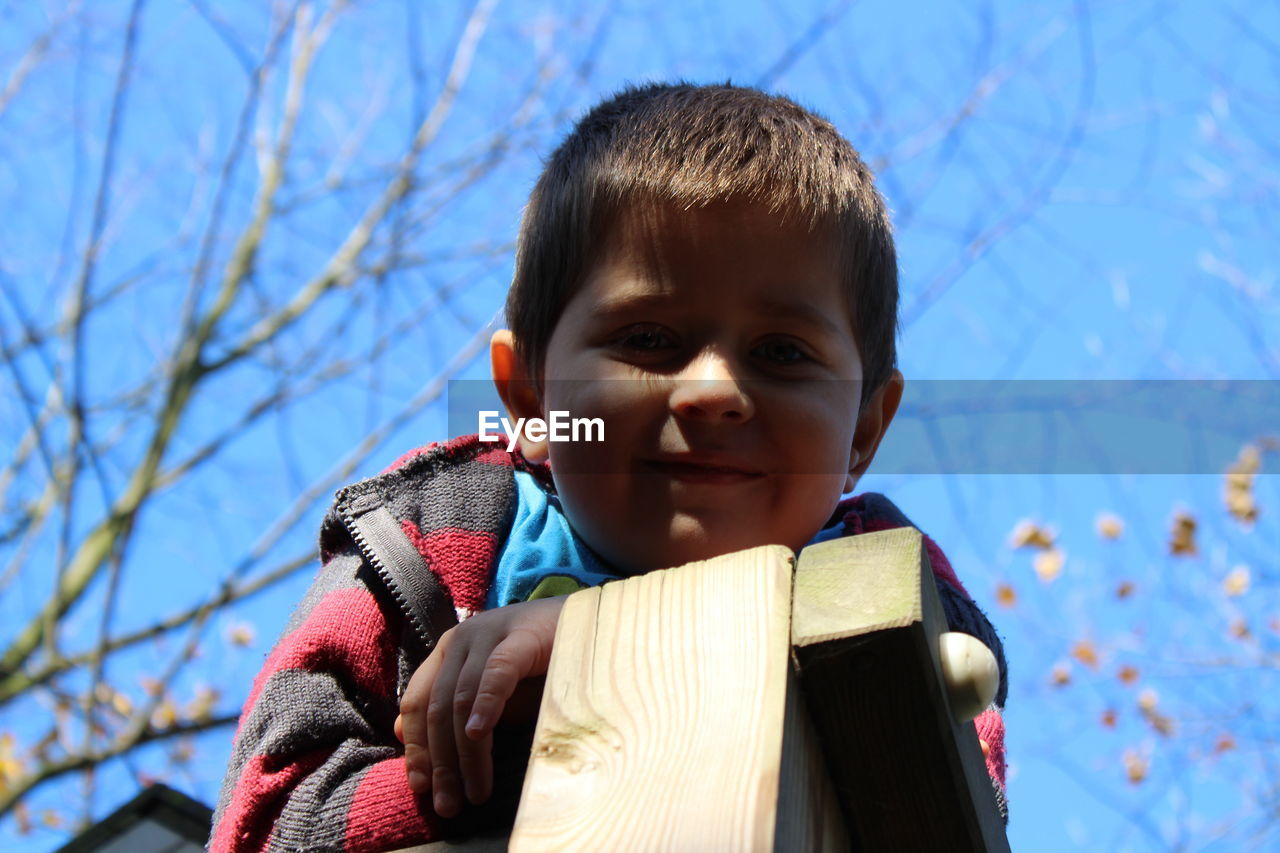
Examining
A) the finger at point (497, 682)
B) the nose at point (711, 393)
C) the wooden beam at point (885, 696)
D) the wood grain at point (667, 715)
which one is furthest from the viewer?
the nose at point (711, 393)

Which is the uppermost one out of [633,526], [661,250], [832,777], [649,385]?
[661,250]

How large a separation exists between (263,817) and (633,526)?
54cm

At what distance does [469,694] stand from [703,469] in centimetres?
51

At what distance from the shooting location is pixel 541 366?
1.77 metres

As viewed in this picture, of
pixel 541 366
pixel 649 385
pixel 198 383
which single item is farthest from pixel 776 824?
pixel 198 383

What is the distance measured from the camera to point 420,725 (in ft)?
3.75

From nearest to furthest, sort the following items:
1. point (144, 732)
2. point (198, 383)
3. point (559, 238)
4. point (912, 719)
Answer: point (912, 719)
point (559, 238)
point (144, 732)
point (198, 383)

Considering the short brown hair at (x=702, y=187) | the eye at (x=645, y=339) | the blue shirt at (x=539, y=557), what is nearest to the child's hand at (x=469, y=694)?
the blue shirt at (x=539, y=557)

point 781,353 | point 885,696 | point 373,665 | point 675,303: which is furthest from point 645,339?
point 885,696

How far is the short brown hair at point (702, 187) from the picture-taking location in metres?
1.64

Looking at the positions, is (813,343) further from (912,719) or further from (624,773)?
(624,773)

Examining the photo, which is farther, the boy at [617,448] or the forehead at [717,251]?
the forehead at [717,251]

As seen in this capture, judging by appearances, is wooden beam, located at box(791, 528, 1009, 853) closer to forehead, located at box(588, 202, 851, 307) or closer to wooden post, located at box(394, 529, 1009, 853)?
wooden post, located at box(394, 529, 1009, 853)

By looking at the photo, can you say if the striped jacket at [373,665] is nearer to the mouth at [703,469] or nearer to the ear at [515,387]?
the ear at [515,387]
